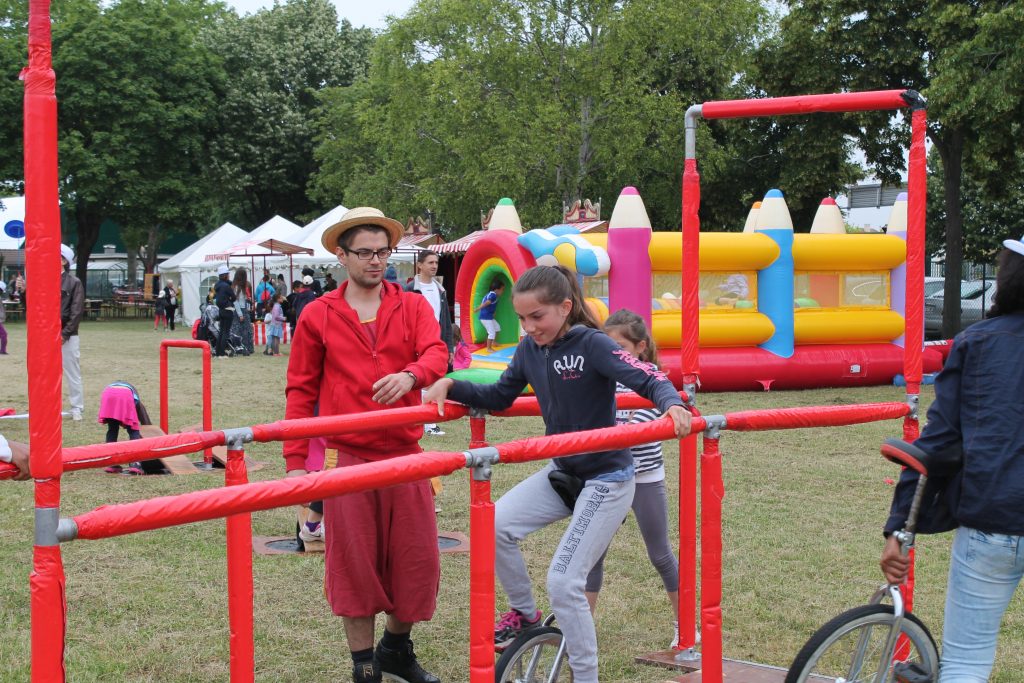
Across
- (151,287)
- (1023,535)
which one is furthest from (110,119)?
(1023,535)

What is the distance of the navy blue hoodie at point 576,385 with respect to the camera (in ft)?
13.4

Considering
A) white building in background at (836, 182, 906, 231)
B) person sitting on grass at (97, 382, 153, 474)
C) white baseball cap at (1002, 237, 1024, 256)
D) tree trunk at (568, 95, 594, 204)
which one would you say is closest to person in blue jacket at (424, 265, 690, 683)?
A: white baseball cap at (1002, 237, 1024, 256)

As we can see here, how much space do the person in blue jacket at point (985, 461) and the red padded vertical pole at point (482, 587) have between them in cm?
134

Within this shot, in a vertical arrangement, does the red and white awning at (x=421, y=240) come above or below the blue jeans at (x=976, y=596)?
above

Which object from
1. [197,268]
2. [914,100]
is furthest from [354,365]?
[197,268]

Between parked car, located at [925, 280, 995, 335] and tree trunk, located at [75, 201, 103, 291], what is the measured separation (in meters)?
29.3

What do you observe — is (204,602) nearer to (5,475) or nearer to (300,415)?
(300,415)

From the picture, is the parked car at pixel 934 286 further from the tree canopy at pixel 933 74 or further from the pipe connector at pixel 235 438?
the pipe connector at pixel 235 438

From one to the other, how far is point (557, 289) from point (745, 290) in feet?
39.6

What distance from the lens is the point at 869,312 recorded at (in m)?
16.3

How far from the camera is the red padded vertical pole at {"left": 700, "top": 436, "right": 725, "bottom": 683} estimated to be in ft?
12.9

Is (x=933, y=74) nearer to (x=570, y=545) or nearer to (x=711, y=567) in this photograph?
(x=711, y=567)

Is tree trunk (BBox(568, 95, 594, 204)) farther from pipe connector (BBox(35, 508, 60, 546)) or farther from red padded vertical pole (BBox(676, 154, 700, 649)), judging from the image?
pipe connector (BBox(35, 508, 60, 546))

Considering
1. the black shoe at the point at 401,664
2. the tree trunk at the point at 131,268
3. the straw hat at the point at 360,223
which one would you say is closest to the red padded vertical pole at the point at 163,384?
the straw hat at the point at 360,223
